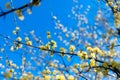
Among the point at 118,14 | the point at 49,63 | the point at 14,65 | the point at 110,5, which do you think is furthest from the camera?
the point at 110,5

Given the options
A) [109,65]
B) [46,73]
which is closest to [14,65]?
[46,73]

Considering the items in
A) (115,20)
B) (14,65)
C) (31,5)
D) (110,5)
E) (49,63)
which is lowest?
(31,5)

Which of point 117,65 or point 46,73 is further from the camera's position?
point 46,73

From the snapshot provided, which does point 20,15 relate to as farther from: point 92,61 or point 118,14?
point 118,14

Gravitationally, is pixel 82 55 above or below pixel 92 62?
above

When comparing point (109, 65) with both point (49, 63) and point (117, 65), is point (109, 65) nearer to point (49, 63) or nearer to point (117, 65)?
point (117, 65)

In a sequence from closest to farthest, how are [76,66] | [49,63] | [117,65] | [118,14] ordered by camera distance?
[117,65], [76,66], [49,63], [118,14]

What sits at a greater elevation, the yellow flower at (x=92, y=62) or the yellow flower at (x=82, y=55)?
the yellow flower at (x=82, y=55)

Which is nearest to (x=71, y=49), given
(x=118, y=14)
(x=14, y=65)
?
(x=14, y=65)

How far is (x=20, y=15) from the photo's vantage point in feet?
8.40

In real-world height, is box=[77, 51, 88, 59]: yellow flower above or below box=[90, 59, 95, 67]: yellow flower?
above

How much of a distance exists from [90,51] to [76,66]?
38cm

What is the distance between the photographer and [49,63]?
578 centimetres

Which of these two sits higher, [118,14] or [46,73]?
[118,14]
